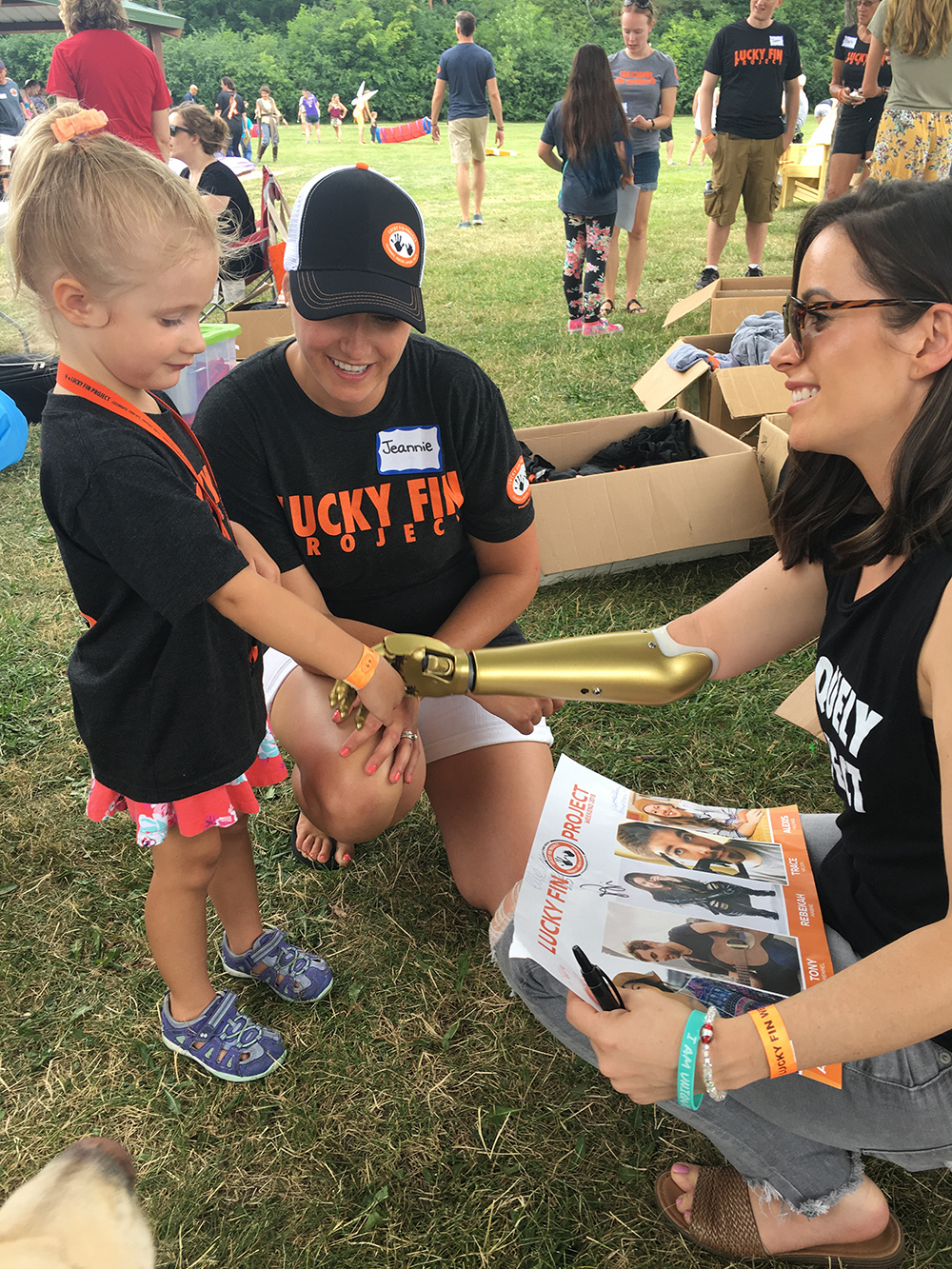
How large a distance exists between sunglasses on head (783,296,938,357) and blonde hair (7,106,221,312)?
844 millimetres

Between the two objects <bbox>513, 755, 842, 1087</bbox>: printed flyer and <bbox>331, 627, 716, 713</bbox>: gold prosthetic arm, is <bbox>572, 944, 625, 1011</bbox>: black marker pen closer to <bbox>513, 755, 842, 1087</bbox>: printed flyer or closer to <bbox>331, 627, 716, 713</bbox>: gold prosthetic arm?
<bbox>513, 755, 842, 1087</bbox>: printed flyer

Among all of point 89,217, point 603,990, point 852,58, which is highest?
point 852,58

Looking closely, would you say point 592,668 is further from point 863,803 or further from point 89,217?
point 89,217

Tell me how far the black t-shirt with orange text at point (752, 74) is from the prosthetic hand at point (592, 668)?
5676mm

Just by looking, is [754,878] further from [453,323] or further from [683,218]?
[683,218]

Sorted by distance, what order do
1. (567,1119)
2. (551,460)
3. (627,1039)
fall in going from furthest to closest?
(551,460) → (567,1119) → (627,1039)

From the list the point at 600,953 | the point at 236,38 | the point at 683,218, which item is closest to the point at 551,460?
the point at 600,953

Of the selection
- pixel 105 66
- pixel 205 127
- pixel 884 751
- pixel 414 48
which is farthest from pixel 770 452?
pixel 414 48

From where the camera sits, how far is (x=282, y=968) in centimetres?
182

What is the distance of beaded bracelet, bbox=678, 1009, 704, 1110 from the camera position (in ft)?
3.35

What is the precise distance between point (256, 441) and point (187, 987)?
1.01 meters

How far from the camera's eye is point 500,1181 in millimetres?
1481

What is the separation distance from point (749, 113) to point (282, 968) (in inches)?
239

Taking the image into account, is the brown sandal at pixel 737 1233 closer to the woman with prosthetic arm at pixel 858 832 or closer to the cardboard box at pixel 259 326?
the woman with prosthetic arm at pixel 858 832
